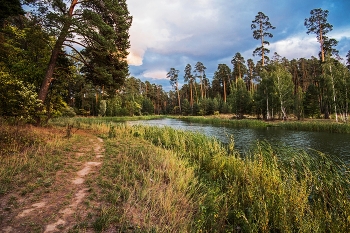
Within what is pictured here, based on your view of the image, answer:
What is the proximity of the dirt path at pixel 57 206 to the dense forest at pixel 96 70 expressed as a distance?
6.05 meters

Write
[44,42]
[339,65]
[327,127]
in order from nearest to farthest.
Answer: [44,42] → [327,127] → [339,65]

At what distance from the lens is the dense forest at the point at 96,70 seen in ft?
32.6

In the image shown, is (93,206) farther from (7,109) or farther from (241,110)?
(241,110)

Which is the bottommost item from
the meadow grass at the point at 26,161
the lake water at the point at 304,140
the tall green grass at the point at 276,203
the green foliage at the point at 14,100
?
the lake water at the point at 304,140

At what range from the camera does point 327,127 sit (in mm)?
20328

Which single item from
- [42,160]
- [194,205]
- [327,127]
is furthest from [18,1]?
[327,127]

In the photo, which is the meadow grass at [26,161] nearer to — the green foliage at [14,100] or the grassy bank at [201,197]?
the grassy bank at [201,197]

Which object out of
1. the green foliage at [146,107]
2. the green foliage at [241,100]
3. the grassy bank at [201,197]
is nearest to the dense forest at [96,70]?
the green foliage at [241,100]

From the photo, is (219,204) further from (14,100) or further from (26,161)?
(14,100)

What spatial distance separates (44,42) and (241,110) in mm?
38264

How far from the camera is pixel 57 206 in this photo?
359cm

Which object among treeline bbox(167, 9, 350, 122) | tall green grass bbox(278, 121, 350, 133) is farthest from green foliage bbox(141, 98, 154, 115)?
tall green grass bbox(278, 121, 350, 133)

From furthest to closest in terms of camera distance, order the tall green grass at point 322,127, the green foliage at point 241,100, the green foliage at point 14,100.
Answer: the green foliage at point 241,100 < the tall green grass at point 322,127 < the green foliage at point 14,100

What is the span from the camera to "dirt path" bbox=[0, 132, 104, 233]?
2986 millimetres
